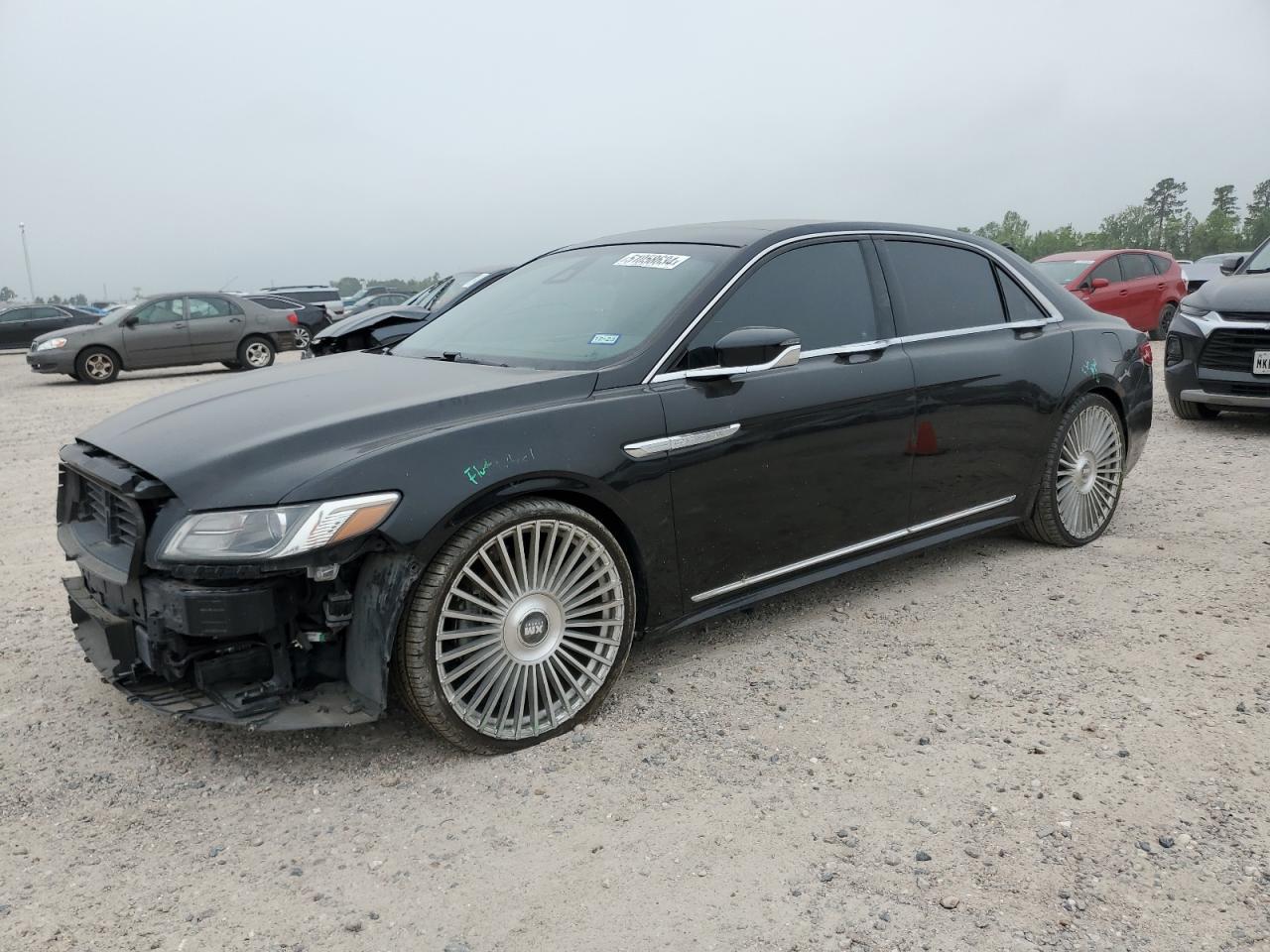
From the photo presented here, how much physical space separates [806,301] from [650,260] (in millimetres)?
629

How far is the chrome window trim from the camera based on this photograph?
354 cm

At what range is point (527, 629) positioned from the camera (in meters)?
3.18

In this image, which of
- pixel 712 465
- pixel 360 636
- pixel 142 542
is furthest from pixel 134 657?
pixel 712 465

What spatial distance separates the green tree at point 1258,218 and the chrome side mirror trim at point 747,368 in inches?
3474

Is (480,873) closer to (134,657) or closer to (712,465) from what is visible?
(134,657)

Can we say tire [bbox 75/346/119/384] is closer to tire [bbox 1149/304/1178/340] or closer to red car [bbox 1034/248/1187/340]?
red car [bbox 1034/248/1187/340]

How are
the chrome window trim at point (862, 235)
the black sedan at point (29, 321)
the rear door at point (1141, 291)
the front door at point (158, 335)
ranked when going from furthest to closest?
the black sedan at point (29, 321) < the front door at point (158, 335) < the rear door at point (1141, 291) < the chrome window trim at point (862, 235)

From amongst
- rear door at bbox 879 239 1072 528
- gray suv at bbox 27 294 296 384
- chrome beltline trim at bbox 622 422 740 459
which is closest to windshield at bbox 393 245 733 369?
chrome beltline trim at bbox 622 422 740 459

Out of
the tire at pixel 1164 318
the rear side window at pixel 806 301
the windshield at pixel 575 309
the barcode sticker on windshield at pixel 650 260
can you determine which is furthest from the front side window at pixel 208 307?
the rear side window at pixel 806 301

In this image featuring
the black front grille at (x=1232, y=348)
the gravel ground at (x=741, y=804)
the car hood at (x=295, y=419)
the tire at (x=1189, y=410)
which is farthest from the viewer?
the tire at (x=1189, y=410)

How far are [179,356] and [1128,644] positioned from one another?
53.6 feet

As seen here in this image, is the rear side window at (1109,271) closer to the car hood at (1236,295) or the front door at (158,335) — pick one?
the car hood at (1236,295)

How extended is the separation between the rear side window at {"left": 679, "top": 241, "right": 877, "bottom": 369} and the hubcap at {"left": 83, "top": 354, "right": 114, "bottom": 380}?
50.7 ft

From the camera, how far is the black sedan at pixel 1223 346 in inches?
309
